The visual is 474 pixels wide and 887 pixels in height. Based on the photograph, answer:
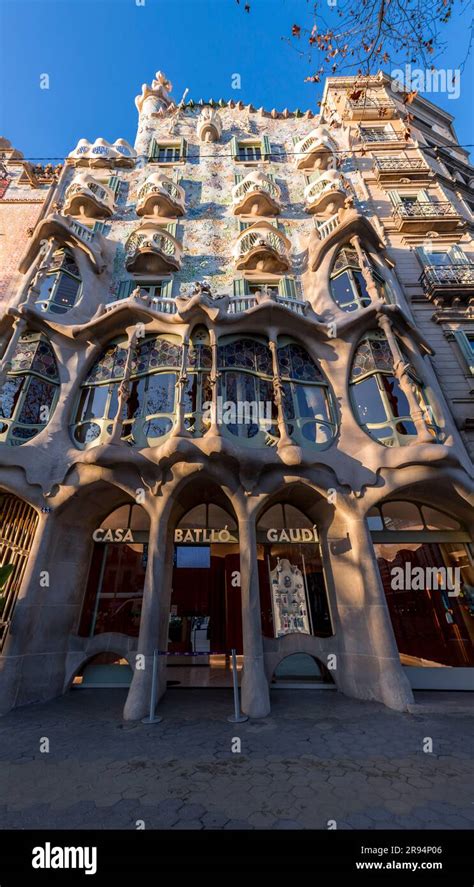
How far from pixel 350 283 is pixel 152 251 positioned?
8.50 metres

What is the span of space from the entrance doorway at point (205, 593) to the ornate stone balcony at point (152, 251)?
430 inches

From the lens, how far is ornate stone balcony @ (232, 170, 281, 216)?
57.7ft

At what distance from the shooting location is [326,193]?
1727 centimetres

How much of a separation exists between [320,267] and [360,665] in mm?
13820

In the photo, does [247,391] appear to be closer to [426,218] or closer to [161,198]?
[161,198]

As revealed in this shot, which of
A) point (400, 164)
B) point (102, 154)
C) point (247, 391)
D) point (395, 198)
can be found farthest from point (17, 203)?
point (400, 164)

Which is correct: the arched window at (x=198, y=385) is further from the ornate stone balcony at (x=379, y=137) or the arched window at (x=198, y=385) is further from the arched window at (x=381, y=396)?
the ornate stone balcony at (x=379, y=137)

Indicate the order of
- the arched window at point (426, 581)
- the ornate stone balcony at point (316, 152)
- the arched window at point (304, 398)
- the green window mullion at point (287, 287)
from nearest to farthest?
1. the arched window at point (426, 581)
2. the arched window at point (304, 398)
3. the green window mullion at point (287, 287)
4. the ornate stone balcony at point (316, 152)

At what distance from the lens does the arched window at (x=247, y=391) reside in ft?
35.7

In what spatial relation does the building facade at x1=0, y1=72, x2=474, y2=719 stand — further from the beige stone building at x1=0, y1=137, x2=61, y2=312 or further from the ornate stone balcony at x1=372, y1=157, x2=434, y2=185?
the ornate stone balcony at x1=372, y1=157, x2=434, y2=185

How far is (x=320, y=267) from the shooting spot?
567 inches

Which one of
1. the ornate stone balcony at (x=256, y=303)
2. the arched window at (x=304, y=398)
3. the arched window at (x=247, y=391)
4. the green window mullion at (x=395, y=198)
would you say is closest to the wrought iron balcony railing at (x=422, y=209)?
the green window mullion at (x=395, y=198)
